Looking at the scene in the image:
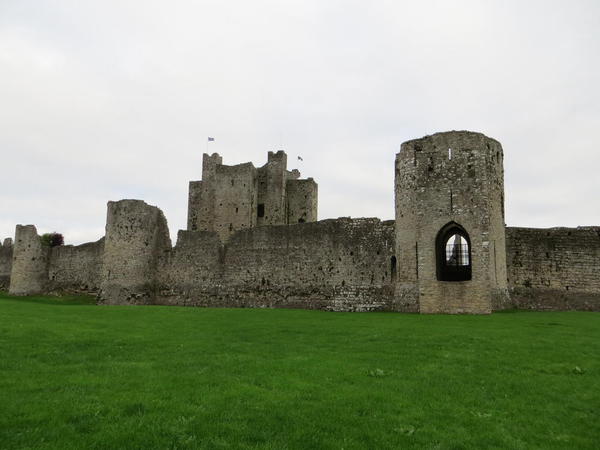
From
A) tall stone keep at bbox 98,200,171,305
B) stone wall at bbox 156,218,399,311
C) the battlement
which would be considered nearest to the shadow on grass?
tall stone keep at bbox 98,200,171,305

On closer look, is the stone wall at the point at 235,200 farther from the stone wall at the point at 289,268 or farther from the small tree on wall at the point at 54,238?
the small tree on wall at the point at 54,238

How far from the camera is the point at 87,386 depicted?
29.0 ft

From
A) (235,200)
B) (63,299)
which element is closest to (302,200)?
(235,200)

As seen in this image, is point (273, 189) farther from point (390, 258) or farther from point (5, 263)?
point (5, 263)

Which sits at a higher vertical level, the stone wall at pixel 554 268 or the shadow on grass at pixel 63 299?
the stone wall at pixel 554 268

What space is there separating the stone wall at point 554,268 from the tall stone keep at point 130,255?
22.5 m

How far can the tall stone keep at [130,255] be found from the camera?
3500 centimetres

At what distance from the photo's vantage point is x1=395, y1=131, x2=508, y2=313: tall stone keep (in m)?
23.8

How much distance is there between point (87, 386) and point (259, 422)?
3397 mm

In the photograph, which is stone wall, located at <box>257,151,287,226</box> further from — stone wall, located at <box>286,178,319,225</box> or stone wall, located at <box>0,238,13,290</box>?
stone wall, located at <box>0,238,13,290</box>

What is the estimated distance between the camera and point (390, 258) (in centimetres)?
2789

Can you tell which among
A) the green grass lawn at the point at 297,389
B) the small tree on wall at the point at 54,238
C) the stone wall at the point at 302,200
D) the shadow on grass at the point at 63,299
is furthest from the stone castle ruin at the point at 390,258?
the small tree on wall at the point at 54,238

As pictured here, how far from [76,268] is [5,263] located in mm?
13981

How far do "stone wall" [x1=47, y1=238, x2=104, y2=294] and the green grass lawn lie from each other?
27.0 m
